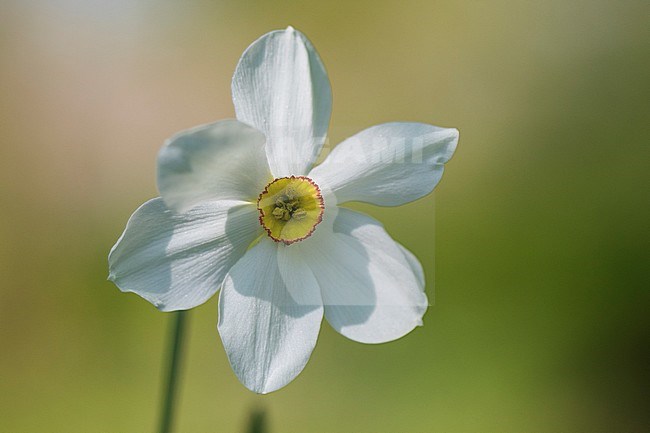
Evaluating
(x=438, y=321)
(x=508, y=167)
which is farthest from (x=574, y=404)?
(x=508, y=167)

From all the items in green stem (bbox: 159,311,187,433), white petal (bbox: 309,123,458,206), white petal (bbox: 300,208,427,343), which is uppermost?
white petal (bbox: 309,123,458,206)

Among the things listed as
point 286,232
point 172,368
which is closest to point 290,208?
point 286,232

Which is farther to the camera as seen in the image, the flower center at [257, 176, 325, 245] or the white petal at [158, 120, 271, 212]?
the flower center at [257, 176, 325, 245]

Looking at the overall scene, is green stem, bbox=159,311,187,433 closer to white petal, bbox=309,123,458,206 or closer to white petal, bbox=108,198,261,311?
white petal, bbox=108,198,261,311

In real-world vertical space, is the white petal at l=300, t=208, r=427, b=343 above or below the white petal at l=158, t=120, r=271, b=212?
below

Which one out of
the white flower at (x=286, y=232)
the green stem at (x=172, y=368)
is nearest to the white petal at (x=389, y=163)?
the white flower at (x=286, y=232)

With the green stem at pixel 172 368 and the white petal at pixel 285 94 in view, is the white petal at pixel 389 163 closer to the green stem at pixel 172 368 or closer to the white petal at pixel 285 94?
the white petal at pixel 285 94

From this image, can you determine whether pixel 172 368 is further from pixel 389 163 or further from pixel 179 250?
pixel 389 163

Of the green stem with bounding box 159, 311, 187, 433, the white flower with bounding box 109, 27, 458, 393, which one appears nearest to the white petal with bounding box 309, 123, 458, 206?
the white flower with bounding box 109, 27, 458, 393
